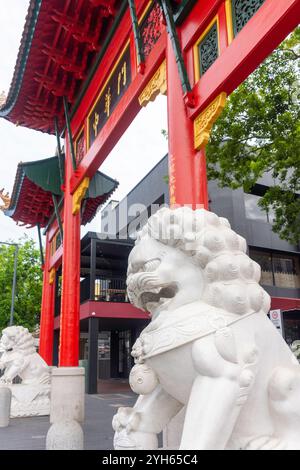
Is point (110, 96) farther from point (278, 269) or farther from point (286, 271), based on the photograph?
point (286, 271)

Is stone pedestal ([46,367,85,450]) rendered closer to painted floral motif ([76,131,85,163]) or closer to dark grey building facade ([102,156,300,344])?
painted floral motif ([76,131,85,163])

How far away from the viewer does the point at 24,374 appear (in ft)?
23.2

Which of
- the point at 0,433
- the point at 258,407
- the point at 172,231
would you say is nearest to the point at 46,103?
the point at 0,433

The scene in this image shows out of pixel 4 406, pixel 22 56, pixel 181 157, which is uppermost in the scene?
pixel 22 56

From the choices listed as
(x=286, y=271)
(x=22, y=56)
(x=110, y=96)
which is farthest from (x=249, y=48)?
(x=286, y=271)

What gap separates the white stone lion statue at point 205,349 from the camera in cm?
146

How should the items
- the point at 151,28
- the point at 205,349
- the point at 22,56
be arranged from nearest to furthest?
1. the point at 205,349
2. the point at 151,28
3. the point at 22,56

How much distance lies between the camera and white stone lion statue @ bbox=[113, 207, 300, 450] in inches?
57.6

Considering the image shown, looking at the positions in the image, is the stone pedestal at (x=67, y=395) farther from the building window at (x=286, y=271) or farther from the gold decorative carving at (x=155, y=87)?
the building window at (x=286, y=271)

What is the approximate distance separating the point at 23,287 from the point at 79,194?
43.8 ft

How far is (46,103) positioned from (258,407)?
290 inches

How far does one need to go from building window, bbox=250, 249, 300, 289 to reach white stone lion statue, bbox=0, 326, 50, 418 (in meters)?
9.57

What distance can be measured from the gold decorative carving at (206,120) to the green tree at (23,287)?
16733 mm
